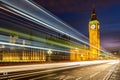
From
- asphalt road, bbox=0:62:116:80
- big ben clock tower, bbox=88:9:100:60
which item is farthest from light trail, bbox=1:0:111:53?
big ben clock tower, bbox=88:9:100:60

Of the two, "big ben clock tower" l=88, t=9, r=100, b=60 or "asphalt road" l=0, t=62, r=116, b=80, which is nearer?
"asphalt road" l=0, t=62, r=116, b=80

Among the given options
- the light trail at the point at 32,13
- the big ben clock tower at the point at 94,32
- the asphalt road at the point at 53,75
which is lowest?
the asphalt road at the point at 53,75

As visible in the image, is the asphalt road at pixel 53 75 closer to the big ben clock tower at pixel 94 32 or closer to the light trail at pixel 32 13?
the light trail at pixel 32 13

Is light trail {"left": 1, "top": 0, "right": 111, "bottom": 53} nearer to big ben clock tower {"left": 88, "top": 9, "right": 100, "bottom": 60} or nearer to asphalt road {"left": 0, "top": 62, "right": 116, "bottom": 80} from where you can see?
asphalt road {"left": 0, "top": 62, "right": 116, "bottom": 80}

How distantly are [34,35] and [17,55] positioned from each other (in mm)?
3387

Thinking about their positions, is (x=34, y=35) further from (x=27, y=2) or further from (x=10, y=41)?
(x=10, y=41)

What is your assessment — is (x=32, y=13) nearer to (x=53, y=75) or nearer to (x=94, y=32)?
(x=53, y=75)

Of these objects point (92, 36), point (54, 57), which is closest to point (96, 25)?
point (92, 36)

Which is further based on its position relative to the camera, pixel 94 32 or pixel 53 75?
pixel 94 32

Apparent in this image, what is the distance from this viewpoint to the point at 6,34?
18.0 m

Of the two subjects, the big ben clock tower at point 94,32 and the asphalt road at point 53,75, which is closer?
the asphalt road at point 53,75

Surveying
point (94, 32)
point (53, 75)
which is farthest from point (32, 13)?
point (94, 32)

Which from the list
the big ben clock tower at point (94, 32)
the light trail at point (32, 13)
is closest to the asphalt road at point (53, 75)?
the light trail at point (32, 13)

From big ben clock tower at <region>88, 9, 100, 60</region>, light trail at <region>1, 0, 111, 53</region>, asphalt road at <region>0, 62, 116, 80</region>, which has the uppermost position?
big ben clock tower at <region>88, 9, 100, 60</region>
